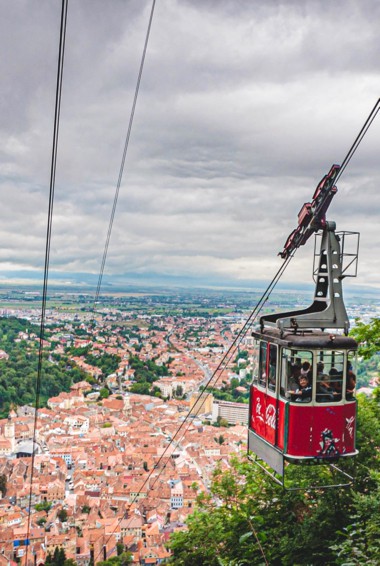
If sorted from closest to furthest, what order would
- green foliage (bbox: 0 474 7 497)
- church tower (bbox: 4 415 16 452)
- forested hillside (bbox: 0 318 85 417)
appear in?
green foliage (bbox: 0 474 7 497) < church tower (bbox: 4 415 16 452) < forested hillside (bbox: 0 318 85 417)

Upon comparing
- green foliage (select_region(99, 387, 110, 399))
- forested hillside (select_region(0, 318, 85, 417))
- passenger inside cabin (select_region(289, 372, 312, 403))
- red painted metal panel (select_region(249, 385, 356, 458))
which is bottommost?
green foliage (select_region(99, 387, 110, 399))

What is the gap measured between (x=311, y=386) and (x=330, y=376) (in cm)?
21

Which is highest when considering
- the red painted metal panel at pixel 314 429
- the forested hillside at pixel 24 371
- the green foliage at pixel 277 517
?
the red painted metal panel at pixel 314 429

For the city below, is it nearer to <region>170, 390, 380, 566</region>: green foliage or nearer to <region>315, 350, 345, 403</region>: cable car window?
<region>170, 390, 380, 566</region>: green foliage

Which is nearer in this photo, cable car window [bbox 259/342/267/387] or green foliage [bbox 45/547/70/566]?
cable car window [bbox 259/342/267/387]

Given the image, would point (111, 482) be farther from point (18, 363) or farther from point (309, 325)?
point (309, 325)

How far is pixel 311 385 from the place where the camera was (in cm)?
460

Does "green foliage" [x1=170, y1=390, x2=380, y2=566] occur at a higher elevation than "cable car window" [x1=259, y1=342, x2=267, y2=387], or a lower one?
lower

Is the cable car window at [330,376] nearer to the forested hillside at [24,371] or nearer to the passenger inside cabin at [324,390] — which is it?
the passenger inside cabin at [324,390]

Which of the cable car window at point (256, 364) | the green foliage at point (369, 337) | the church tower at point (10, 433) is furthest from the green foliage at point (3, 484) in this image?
the cable car window at point (256, 364)

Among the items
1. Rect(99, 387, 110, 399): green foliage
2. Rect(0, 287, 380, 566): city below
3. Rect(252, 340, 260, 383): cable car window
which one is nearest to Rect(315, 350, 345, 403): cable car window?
Rect(252, 340, 260, 383): cable car window

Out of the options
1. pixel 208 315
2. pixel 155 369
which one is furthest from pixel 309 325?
pixel 208 315

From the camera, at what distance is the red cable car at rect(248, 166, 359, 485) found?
459cm

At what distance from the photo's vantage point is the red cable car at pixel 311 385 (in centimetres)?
459
